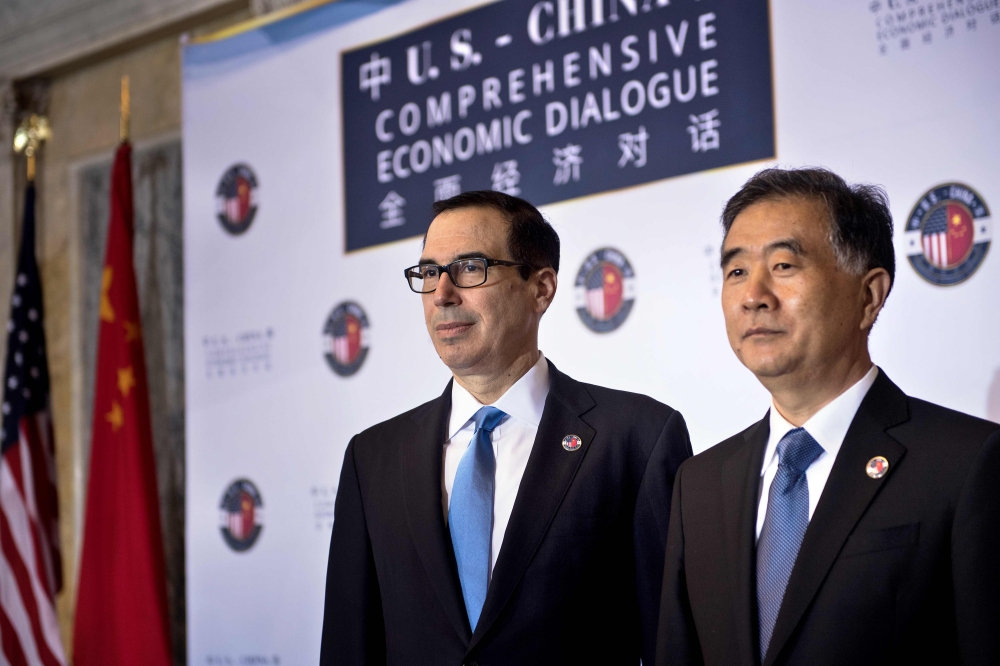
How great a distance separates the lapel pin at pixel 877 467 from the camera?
5.65ft

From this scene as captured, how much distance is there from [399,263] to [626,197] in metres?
0.85

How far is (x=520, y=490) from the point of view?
2193mm

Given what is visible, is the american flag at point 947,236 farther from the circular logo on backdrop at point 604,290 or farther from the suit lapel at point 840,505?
the suit lapel at point 840,505

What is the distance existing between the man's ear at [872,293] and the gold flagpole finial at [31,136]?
4290 millimetres

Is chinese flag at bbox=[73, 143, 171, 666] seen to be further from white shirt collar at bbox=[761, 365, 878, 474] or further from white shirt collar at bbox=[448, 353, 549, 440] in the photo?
white shirt collar at bbox=[761, 365, 878, 474]

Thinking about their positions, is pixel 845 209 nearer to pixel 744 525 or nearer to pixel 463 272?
pixel 744 525

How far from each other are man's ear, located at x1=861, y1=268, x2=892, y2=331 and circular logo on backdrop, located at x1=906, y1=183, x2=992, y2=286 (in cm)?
84

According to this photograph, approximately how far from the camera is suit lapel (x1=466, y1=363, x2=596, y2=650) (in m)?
2.12

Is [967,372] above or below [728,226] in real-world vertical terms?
below

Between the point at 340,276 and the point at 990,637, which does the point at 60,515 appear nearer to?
the point at 340,276

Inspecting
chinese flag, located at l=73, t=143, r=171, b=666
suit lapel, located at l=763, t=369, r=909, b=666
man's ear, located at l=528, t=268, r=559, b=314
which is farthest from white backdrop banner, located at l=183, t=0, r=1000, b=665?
suit lapel, located at l=763, t=369, r=909, b=666

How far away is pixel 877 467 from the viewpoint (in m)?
1.73

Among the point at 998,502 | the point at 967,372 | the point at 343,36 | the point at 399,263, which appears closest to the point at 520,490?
the point at 998,502

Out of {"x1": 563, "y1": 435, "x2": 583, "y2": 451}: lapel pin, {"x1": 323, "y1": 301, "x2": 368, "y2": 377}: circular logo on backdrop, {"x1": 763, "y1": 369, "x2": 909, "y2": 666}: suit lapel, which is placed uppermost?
{"x1": 323, "y1": 301, "x2": 368, "y2": 377}: circular logo on backdrop
